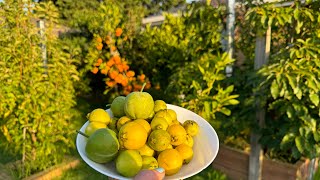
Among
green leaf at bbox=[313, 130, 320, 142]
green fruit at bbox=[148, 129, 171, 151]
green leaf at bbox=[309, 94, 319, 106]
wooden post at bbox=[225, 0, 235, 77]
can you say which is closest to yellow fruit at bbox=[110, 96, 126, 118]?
green fruit at bbox=[148, 129, 171, 151]

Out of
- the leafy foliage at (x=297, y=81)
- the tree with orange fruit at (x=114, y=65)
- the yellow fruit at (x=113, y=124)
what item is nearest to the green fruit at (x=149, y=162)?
the yellow fruit at (x=113, y=124)

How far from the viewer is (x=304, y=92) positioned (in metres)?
2.69

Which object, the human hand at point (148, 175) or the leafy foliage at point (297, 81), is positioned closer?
the human hand at point (148, 175)

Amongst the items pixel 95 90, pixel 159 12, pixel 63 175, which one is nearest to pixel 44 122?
pixel 63 175

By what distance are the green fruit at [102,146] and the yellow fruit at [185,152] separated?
23 cm

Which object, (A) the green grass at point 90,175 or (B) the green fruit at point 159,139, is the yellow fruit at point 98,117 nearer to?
(B) the green fruit at point 159,139

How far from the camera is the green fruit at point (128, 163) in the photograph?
1.01m

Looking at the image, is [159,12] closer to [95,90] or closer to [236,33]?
[95,90]

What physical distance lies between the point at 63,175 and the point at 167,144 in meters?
2.58

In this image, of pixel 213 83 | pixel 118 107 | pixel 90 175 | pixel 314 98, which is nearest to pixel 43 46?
pixel 90 175

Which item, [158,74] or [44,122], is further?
[158,74]

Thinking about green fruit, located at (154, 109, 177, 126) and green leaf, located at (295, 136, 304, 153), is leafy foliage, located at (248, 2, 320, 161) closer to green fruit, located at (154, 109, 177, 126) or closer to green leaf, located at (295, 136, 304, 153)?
green leaf, located at (295, 136, 304, 153)

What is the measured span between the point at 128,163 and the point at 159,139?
0.46ft

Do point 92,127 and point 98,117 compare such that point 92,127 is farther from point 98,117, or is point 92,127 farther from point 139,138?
point 139,138
